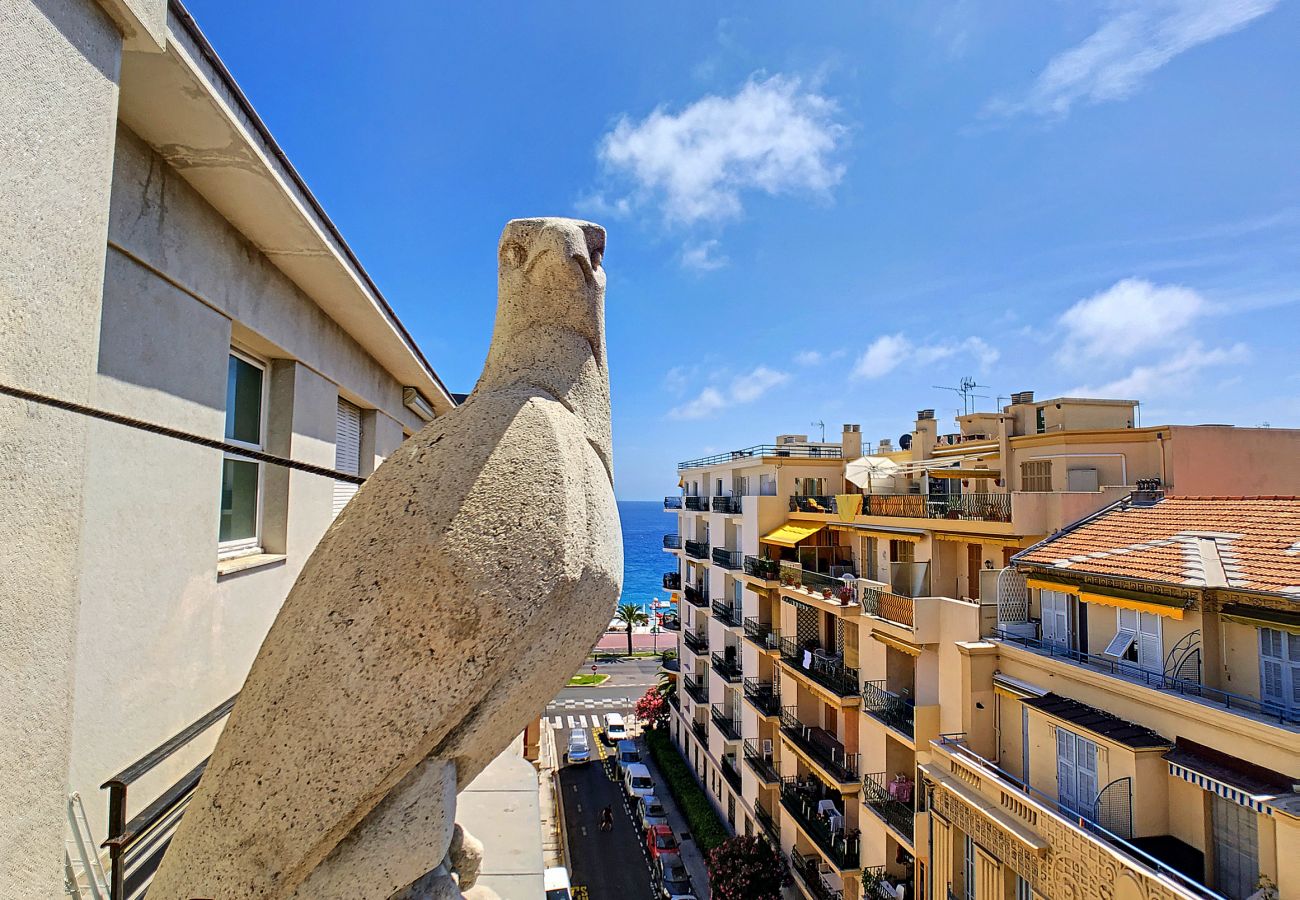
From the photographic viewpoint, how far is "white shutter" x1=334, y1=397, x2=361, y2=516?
6.86 m

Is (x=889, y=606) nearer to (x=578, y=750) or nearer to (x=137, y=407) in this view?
(x=137, y=407)

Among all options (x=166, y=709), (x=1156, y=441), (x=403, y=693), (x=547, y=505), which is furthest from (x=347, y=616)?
(x=1156, y=441)

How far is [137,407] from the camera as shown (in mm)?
3424

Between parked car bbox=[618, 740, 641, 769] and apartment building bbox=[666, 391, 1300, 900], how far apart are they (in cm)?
631

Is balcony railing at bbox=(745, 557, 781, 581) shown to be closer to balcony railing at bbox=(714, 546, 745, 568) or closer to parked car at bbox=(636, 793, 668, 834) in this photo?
balcony railing at bbox=(714, 546, 745, 568)

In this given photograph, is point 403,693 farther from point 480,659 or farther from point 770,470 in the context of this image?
point 770,470

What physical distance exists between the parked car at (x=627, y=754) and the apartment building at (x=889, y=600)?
6.31 metres

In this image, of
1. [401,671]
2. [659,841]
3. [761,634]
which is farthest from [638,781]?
[401,671]

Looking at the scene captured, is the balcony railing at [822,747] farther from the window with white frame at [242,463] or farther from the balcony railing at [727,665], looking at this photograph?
the window with white frame at [242,463]

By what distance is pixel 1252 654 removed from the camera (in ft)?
31.0

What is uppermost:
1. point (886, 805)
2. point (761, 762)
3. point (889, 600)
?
point (889, 600)

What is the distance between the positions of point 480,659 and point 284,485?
391cm

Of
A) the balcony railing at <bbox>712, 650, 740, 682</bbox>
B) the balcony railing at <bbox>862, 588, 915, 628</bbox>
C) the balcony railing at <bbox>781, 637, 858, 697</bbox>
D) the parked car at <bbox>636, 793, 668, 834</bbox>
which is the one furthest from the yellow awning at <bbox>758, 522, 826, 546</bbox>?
the parked car at <bbox>636, 793, 668, 834</bbox>

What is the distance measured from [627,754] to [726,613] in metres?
11.5
